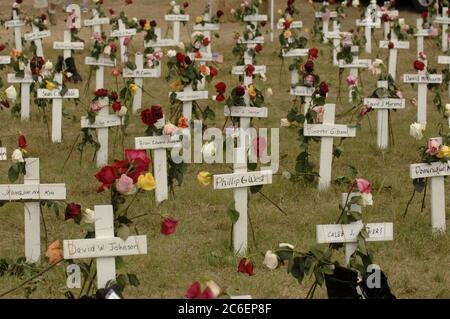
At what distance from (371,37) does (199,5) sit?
5.93 meters

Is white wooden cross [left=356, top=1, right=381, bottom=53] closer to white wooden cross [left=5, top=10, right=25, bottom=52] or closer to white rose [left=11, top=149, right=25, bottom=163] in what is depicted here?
white wooden cross [left=5, top=10, right=25, bottom=52]

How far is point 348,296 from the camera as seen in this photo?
13.8 ft

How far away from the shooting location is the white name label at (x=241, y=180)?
18.8 ft

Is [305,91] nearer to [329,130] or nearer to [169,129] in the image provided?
[329,130]

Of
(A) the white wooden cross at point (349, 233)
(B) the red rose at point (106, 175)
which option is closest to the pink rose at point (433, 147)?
(A) the white wooden cross at point (349, 233)

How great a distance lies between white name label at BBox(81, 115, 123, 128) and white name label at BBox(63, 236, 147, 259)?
3.46m

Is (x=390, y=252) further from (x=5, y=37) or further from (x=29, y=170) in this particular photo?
(x=5, y=37)

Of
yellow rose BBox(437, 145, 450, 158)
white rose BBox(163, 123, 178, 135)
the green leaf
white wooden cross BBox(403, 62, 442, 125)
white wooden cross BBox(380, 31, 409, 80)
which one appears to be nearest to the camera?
the green leaf

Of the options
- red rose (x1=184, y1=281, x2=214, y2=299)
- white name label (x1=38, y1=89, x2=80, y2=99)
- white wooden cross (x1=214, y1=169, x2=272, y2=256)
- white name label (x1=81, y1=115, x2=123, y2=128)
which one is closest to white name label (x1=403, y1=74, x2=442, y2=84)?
white name label (x1=81, y1=115, x2=123, y2=128)

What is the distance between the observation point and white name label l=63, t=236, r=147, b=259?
14.5 feet

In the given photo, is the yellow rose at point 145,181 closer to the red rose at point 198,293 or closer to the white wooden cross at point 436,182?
the red rose at point 198,293

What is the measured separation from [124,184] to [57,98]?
4637mm
